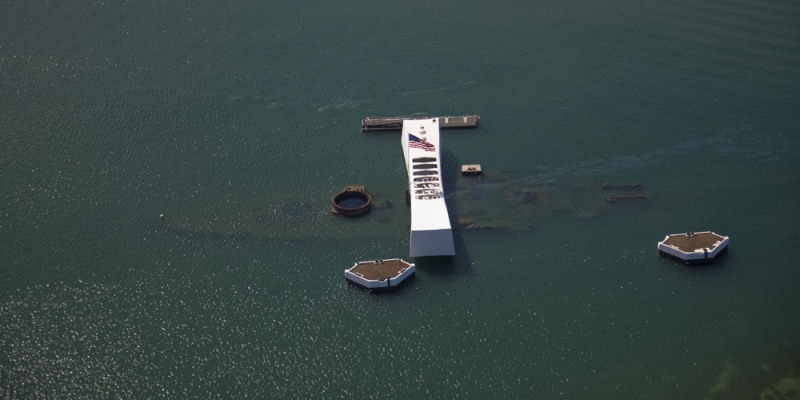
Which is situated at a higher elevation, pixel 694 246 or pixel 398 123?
pixel 398 123

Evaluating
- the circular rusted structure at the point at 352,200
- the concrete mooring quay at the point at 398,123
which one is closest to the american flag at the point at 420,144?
the circular rusted structure at the point at 352,200

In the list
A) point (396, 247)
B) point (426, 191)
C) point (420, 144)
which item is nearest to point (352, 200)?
point (426, 191)

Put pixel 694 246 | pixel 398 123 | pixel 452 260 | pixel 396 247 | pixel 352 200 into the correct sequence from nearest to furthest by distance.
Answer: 1. pixel 694 246
2. pixel 452 260
3. pixel 396 247
4. pixel 352 200
5. pixel 398 123

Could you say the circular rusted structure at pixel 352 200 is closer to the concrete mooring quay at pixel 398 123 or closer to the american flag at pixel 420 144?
the american flag at pixel 420 144

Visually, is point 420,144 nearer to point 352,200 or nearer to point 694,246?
point 352,200

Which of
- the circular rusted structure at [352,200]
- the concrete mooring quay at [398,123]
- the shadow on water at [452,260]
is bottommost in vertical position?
the shadow on water at [452,260]

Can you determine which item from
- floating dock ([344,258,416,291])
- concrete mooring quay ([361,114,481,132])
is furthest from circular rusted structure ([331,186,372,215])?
concrete mooring quay ([361,114,481,132])
